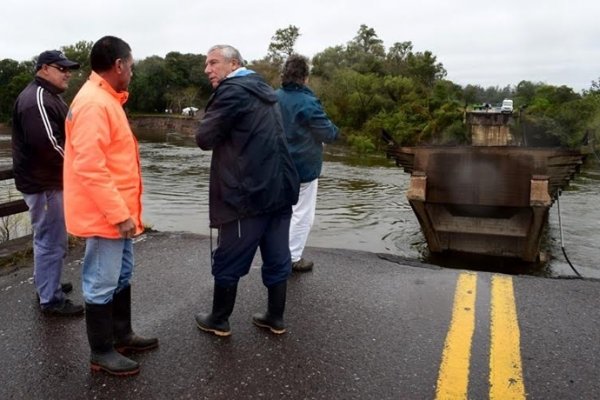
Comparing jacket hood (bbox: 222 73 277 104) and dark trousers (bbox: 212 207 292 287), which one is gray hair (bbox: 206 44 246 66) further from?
dark trousers (bbox: 212 207 292 287)

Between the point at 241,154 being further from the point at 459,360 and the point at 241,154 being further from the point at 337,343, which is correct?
the point at 459,360

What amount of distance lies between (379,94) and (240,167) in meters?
48.3

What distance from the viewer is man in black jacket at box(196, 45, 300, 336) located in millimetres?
3088

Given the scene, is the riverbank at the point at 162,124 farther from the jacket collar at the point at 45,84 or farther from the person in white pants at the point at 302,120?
the jacket collar at the point at 45,84

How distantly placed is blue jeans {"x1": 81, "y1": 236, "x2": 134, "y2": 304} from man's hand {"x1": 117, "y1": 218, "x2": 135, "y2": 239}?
0.11 meters

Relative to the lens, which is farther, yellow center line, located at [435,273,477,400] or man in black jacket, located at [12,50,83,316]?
man in black jacket, located at [12,50,83,316]

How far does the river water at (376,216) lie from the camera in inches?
395

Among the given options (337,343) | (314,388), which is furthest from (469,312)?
(314,388)

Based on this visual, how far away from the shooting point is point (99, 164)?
2660 mm

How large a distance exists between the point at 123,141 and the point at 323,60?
218 ft

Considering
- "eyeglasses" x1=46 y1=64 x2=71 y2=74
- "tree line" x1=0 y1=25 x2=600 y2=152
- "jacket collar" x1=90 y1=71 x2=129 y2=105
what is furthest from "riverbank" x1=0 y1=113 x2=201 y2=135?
"jacket collar" x1=90 y1=71 x2=129 y2=105

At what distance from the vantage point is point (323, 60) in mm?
66625

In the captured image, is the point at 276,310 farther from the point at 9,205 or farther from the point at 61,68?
the point at 9,205

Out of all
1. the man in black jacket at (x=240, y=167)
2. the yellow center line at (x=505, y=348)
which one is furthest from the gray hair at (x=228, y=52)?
the yellow center line at (x=505, y=348)
